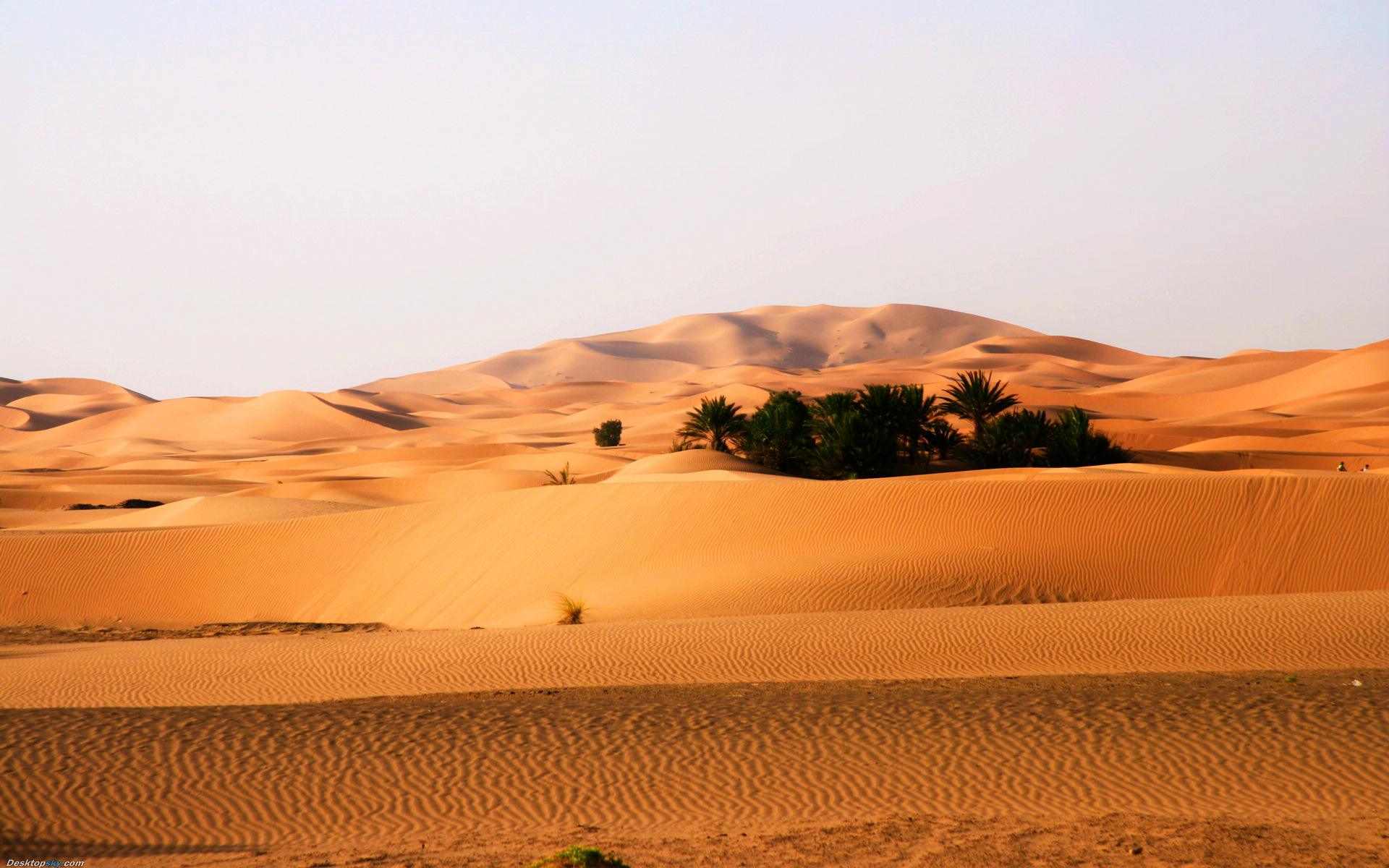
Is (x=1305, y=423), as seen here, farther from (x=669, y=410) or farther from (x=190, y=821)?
(x=190, y=821)

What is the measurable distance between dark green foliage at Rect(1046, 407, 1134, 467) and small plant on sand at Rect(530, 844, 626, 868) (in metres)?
26.0

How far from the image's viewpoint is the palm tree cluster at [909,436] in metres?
28.8

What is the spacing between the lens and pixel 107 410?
12625cm

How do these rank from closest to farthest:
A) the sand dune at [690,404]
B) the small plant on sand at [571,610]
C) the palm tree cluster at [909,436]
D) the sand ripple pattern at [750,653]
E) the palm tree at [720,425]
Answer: the sand ripple pattern at [750,653] → the small plant on sand at [571,610] → the palm tree cluster at [909,436] → the palm tree at [720,425] → the sand dune at [690,404]

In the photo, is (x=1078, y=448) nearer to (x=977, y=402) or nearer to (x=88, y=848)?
(x=977, y=402)

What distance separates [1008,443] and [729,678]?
825 inches

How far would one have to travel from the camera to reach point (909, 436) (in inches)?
1190

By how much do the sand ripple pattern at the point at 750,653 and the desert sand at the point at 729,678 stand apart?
0.21 ft

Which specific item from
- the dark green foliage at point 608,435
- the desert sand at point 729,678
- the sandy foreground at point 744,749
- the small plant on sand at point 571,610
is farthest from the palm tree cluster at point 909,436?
the dark green foliage at point 608,435

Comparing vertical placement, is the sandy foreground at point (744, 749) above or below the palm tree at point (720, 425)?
below

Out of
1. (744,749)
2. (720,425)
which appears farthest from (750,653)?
(720,425)

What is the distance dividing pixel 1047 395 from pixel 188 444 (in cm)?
6599

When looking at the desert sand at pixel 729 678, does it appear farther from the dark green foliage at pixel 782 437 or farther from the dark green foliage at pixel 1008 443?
the dark green foliage at pixel 782 437

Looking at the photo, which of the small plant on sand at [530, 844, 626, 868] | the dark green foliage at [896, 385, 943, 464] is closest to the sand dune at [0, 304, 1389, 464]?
the dark green foliage at [896, 385, 943, 464]
